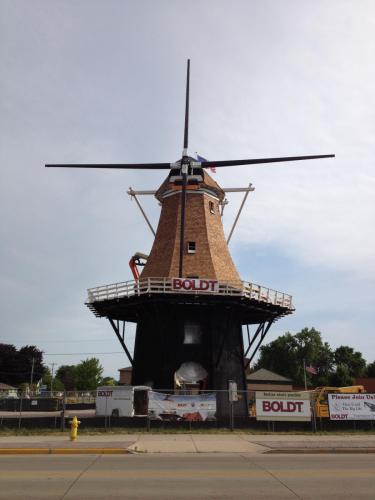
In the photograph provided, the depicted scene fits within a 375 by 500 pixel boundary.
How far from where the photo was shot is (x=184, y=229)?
3078 cm

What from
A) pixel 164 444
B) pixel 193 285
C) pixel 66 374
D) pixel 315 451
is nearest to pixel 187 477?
pixel 164 444

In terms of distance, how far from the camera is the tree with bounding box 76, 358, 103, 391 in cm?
7912

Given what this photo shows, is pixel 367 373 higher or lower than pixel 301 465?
higher

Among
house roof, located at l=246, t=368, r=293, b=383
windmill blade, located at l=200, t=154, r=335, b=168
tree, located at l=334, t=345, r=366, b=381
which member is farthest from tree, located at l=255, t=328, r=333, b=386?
windmill blade, located at l=200, t=154, r=335, b=168

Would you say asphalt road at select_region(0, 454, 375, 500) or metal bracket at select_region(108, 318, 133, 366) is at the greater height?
metal bracket at select_region(108, 318, 133, 366)

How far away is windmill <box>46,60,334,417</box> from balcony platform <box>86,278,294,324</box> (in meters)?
0.05

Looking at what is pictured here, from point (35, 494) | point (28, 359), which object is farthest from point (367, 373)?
point (35, 494)

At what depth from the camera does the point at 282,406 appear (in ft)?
67.3

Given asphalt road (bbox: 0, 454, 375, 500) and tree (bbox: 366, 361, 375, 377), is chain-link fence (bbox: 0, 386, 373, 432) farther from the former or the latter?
tree (bbox: 366, 361, 375, 377)

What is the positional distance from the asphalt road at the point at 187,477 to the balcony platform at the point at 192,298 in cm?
1263

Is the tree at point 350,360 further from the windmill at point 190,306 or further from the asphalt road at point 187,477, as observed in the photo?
the asphalt road at point 187,477

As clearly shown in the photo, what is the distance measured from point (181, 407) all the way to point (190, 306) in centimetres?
745

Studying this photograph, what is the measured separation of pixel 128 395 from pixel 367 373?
7668 cm

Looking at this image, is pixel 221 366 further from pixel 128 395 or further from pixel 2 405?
pixel 2 405
